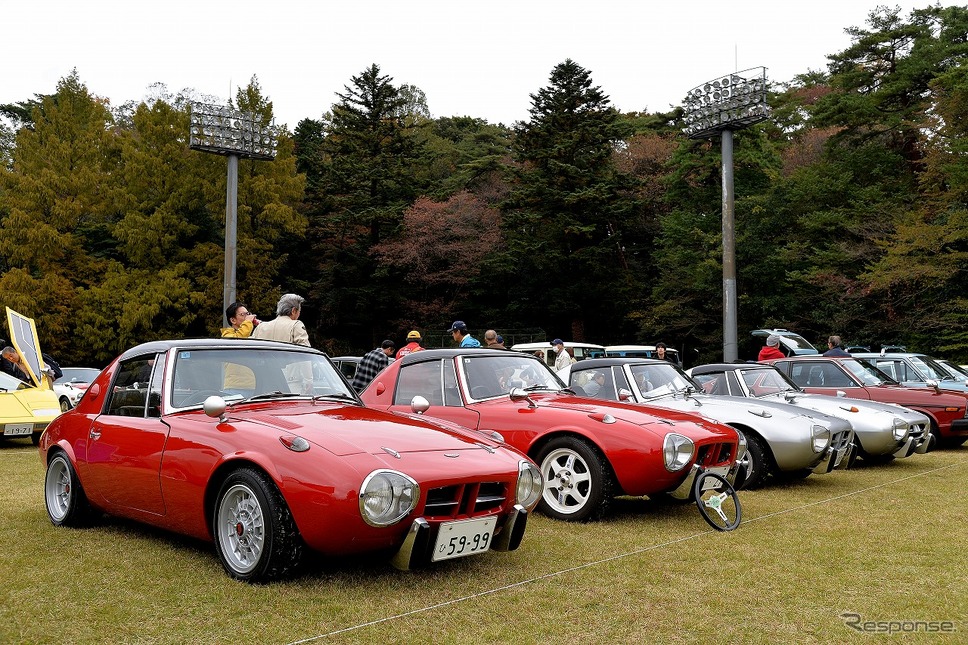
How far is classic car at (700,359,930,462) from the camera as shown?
9961mm

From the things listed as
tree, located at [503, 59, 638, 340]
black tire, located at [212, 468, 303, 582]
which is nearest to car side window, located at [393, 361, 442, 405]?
black tire, located at [212, 468, 303, 582]

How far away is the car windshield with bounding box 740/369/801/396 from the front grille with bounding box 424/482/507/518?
250 inches

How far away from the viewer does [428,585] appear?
182 inches

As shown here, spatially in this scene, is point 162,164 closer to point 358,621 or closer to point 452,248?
point 452,248

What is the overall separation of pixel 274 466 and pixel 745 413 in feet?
19.2

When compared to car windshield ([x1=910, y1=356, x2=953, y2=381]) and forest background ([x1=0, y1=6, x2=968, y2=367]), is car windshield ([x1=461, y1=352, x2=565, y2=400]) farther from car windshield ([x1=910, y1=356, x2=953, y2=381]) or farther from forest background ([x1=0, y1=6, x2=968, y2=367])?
forest background ([x1=0, y1=6, x2=968, y2=367])

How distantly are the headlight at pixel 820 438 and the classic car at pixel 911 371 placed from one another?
594cm

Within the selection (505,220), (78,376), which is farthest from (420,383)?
(505,220)

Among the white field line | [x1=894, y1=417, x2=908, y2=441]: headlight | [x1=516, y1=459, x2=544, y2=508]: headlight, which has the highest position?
[x1=516, y1=459, x2=544, y2=508]: headlight

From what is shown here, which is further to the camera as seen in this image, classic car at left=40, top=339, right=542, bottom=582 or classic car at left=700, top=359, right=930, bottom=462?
classic car at left=700, top=359, right=930, bottom=462

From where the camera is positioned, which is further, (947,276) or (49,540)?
(947,276)

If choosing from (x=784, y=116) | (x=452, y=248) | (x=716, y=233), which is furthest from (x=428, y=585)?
(x=784, y=116)

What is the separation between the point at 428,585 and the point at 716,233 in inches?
1304

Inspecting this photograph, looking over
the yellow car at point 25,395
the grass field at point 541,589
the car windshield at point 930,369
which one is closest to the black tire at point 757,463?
the grass field at point 541,589
